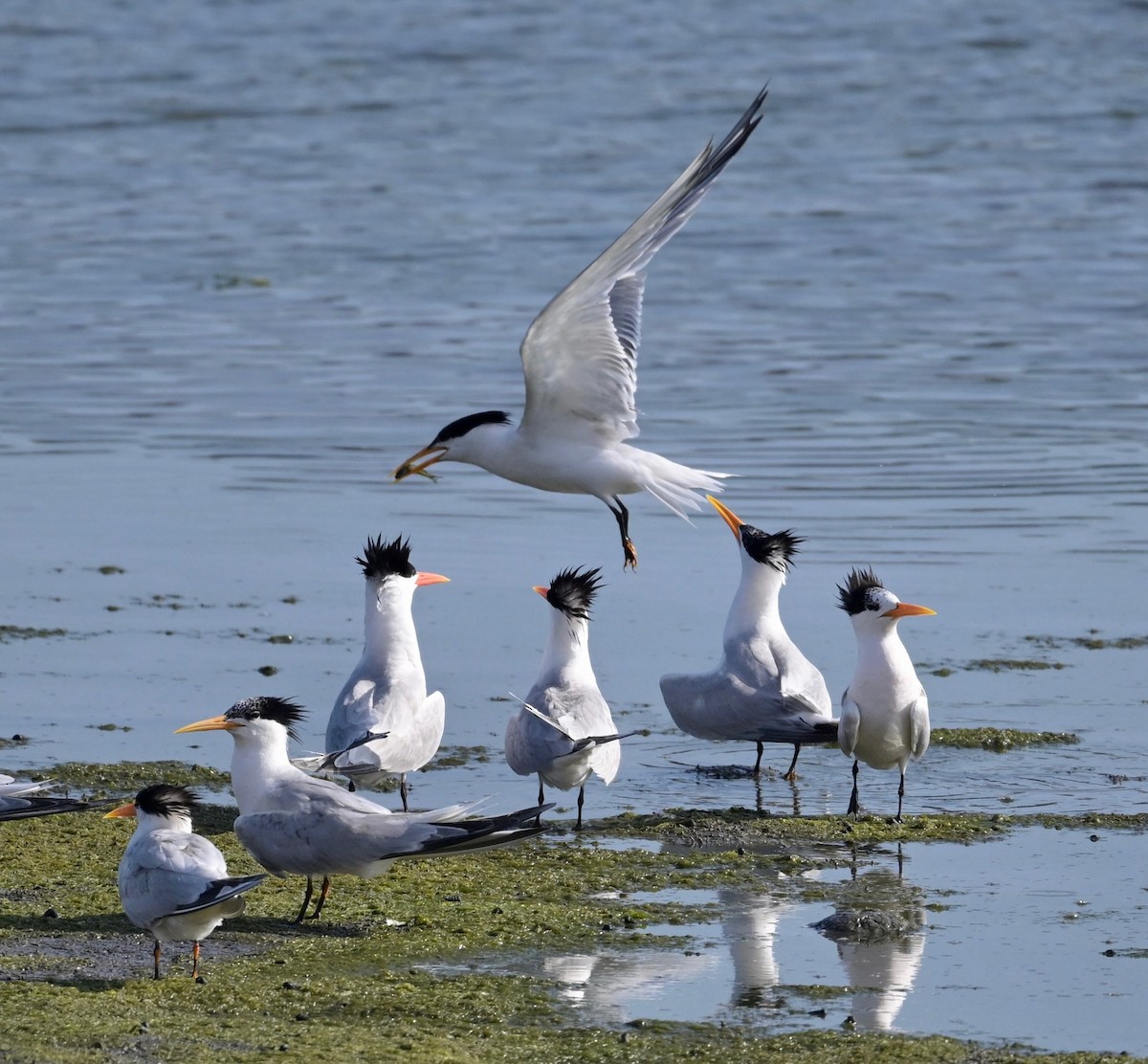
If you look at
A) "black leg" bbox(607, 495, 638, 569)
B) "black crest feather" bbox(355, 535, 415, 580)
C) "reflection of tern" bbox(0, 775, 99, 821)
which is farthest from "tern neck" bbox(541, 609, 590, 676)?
"reflection of tern" bbox(0, 775, 99, 821)

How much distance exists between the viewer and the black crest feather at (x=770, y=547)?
8461 mm

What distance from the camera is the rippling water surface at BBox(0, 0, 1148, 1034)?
8.89m

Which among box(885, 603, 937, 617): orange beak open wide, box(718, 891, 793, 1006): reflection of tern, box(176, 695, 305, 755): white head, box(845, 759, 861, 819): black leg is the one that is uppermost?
box(885, 603, 937, 617): orange beak open wide

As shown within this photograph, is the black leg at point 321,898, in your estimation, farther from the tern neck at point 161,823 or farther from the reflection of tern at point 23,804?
the reflection of tern at point 23,804

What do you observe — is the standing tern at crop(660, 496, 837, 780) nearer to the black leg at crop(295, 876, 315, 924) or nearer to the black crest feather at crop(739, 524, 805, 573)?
the black crest feather at crop(739, 524, 805, 573)

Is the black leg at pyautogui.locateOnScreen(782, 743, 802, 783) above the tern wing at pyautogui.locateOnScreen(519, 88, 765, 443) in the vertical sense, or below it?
below

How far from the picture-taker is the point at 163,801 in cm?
585

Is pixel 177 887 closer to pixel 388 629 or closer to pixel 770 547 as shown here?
pixel 388 629

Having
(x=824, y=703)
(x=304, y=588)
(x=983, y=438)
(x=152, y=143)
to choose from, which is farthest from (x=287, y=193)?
(x=824, y=703)

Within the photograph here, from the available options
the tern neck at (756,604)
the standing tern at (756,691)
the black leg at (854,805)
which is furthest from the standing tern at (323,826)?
the tern neck at (756,604)

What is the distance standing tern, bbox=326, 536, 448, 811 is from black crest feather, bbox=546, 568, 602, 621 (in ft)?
1.81

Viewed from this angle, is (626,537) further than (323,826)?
Yes

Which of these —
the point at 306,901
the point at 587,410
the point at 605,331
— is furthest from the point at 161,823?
the point at 587,410

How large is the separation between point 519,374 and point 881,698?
9170 mm
